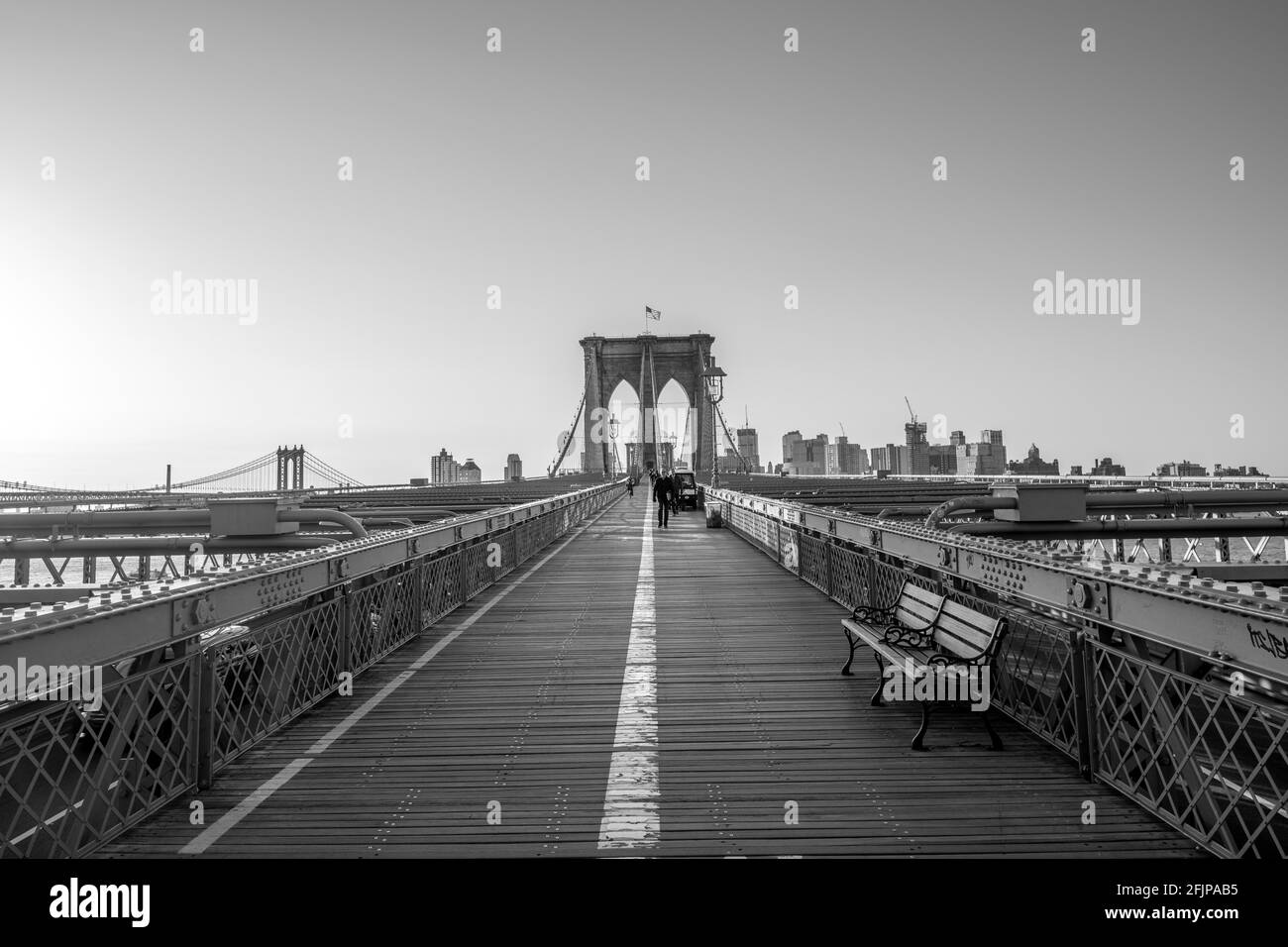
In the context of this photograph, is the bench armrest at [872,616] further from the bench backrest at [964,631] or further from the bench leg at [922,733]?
the bench leg at [922,733]

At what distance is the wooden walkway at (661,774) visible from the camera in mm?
3574

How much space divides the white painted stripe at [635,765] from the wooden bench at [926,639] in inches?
65.6

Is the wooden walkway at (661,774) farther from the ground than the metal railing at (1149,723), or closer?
closer

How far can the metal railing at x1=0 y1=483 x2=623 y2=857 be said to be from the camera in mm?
3438

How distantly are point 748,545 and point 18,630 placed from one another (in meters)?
15.4

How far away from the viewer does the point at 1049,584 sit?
4.41 meters

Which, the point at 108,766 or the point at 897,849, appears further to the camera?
the point at 108,766

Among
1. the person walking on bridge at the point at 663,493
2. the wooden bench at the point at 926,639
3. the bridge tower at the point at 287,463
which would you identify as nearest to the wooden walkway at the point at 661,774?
the wooden bench at the point at 926,639

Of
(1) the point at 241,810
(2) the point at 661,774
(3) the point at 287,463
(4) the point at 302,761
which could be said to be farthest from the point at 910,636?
(3) the point at 287,463

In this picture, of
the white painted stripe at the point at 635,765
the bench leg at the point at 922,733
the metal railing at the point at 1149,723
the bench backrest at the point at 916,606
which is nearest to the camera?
the metal railing at the point at 1149,723

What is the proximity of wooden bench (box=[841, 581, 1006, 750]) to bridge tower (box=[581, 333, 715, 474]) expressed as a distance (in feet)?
261

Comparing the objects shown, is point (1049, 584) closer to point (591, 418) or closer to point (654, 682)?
point (654, 682)

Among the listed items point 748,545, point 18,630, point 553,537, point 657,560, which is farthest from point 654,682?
point 553,537
